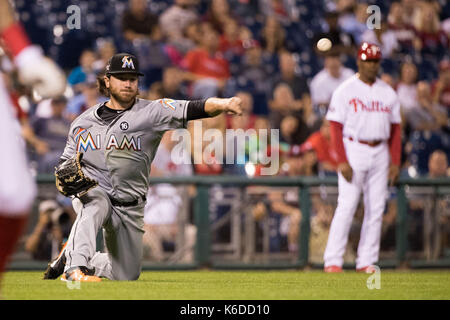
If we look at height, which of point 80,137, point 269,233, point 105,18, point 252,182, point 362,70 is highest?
point 105,18

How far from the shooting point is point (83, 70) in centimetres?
1048

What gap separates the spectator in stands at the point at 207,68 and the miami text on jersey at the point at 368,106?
3.97 m

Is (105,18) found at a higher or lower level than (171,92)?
higher

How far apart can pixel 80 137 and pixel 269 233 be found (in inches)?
138

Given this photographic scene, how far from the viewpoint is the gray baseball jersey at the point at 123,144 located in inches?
236

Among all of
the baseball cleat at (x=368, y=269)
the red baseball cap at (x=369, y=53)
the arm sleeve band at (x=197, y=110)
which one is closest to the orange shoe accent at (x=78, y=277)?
the arm sleeve band at (x=197, y=110)

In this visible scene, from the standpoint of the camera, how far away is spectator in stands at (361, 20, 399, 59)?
12.7 meters

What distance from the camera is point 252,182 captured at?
30.1 feet

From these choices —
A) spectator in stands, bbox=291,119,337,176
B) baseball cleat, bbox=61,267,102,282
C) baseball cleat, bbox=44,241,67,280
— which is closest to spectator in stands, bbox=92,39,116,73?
spectator in stands, bbox=291,119,337,176

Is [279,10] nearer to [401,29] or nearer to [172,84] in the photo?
[401,29]

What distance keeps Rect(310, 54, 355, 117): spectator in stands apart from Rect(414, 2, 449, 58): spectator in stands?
249 centimetres

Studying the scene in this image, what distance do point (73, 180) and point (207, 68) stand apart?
612cm
